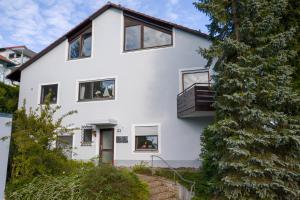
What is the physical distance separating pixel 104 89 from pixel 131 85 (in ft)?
5.54

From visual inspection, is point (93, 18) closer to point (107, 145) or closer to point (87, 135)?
point (87, 135)

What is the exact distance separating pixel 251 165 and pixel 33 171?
19.1 feet

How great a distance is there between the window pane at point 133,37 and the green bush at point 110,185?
366 inches

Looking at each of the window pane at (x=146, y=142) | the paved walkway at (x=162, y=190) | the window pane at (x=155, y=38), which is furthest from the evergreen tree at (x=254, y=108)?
the window pane at (x=155, y=38)

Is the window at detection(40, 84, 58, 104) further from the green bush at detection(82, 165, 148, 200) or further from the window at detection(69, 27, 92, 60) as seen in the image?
the green bush at detection(82, 165, 148, 200)

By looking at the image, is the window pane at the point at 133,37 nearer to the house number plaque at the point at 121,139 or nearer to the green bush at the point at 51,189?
the house number plaque at the point at 121,139

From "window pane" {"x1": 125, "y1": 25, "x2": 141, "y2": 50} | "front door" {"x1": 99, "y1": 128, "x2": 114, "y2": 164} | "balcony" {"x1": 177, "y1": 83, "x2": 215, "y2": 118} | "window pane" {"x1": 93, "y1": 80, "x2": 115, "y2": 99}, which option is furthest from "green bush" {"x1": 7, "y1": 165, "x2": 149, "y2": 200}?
"window pane" {"x1": 125, "y1": 25, "x2": 141, "y2": 50}

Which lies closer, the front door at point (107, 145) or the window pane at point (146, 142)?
the window pane at point (146, 142)

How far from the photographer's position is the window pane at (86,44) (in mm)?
16359

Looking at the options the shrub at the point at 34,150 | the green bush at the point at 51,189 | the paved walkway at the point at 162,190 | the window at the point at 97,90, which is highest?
the window at the point at 97,90

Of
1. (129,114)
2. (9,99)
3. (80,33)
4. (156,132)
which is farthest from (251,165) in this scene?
(9,99)

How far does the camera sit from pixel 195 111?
11.6 m

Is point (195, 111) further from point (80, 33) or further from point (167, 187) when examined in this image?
point (80, 33)

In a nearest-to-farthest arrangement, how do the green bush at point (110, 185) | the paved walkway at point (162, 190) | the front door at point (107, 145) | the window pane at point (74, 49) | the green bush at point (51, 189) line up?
1. the green bush at point (110, 185)
2. the green bush at point (51, 189)
3. the paved walkway at point (162, 190)
4. the front door at point (107, 145)
5. the window pane at point (74, 49)
